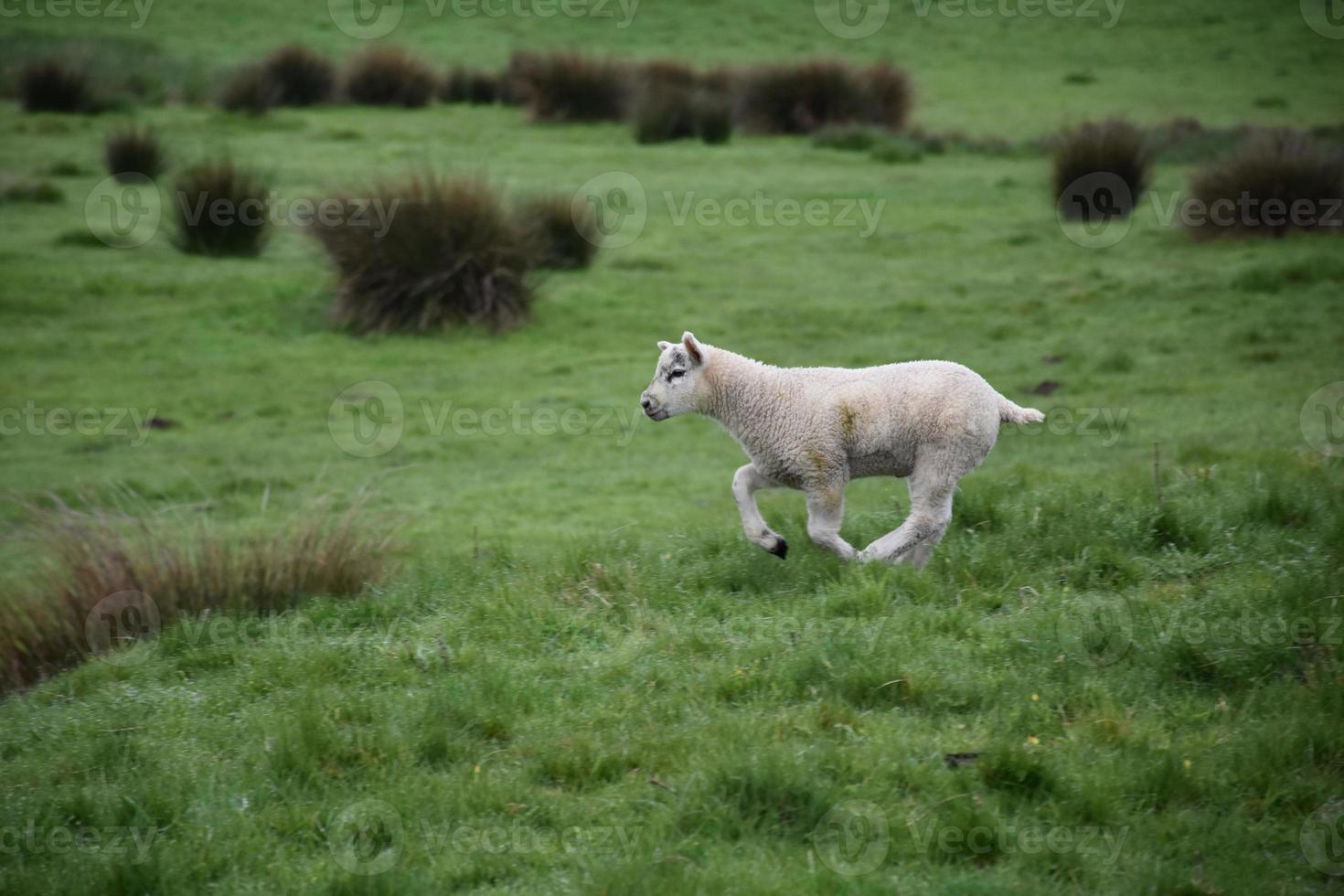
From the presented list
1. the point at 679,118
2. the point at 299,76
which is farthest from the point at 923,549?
the point at 299,76

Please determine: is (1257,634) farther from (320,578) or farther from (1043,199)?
(1043,199)

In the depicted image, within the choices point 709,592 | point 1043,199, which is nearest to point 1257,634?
point 709,592

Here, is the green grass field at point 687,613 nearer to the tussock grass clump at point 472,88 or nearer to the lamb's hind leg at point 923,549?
the lamb's hind leg at point 923,549

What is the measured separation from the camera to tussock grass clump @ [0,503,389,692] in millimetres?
8547

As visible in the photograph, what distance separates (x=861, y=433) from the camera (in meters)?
7.59

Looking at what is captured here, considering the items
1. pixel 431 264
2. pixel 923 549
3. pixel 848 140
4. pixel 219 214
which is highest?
pixel 848 140

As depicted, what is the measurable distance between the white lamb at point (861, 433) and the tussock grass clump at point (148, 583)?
2612 millimetres

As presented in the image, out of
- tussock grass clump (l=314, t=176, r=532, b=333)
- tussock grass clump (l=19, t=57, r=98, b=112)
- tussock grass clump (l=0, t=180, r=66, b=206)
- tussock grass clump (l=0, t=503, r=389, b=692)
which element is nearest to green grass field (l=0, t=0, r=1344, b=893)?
tussock grass clump (l=314, t=176, r=532, b=333)

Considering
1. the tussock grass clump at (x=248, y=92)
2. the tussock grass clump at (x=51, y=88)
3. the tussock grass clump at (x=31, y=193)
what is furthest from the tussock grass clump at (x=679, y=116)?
the tussock grass clump at (x=51, y=88)

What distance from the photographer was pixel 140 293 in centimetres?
1958

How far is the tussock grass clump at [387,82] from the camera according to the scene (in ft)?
Answer: 109

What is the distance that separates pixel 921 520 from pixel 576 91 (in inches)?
996

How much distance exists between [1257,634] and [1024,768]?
1715mm

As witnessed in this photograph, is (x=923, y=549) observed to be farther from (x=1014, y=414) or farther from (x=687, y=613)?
(x=687, y=613)
